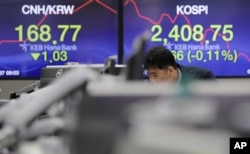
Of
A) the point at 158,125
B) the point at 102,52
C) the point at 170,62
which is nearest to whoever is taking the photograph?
the point at 158,125

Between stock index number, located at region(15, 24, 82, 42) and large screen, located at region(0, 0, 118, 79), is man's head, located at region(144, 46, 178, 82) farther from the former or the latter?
stock index number, located at region(15, 24, 82, 42)

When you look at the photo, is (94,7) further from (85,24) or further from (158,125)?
(158,125)

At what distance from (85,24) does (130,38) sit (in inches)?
16.1

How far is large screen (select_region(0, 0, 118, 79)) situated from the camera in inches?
178

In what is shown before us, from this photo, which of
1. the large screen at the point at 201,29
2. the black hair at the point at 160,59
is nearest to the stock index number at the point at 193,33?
the large screen at the point at 201,29

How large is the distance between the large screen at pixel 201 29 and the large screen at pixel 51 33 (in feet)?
0.65

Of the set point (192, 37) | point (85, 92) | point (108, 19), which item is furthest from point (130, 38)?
point (85, 92)

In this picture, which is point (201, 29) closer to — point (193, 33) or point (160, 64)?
point (193, 33)

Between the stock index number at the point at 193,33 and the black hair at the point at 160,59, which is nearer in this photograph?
the black hair at the point at 160,59

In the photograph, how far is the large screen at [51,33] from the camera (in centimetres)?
453

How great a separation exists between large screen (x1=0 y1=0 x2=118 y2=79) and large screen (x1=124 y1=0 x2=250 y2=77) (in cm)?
20

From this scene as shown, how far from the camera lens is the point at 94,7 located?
4.53 m

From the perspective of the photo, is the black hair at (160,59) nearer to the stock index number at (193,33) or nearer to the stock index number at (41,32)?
the stock index number at (193,33)

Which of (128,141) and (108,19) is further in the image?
(108,19)
